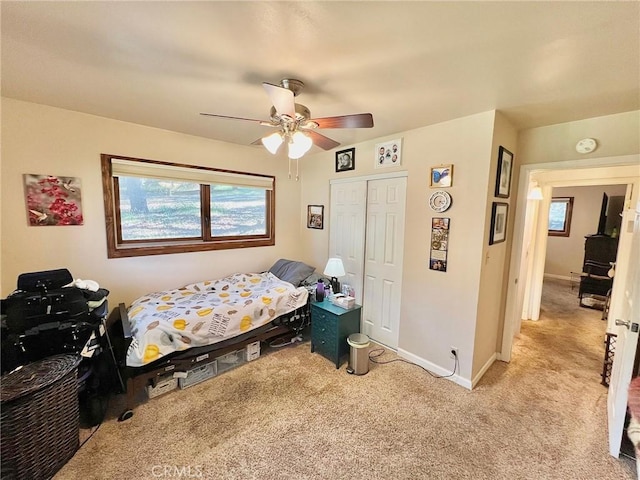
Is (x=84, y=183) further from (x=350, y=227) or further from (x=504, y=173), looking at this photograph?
(x=504, y=173)

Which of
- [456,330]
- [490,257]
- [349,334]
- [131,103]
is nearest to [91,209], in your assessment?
[131,103]

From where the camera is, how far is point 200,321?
7.59 ft

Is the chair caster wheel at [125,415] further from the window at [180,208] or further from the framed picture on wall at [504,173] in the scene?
the framed picture on wall at [504,173]

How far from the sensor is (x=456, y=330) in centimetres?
244

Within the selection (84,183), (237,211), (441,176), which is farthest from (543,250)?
(84,183)

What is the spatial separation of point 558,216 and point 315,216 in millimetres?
6346

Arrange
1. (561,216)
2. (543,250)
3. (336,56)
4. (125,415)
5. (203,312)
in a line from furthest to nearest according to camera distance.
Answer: (561,216) → (543,250) → (203,312) → (125,415) → (336,56)

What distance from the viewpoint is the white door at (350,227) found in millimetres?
3250

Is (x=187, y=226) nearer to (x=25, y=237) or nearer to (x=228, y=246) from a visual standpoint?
(x=228, y=246)

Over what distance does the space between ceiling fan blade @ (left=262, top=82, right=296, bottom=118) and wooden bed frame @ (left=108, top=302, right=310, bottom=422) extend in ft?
6.85

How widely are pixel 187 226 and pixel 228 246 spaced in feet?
1.83

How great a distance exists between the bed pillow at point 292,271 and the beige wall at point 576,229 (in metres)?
6.51

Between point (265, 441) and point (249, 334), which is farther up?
point (249, 334)

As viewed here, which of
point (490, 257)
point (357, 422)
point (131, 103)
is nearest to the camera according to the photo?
point (357, 422)
